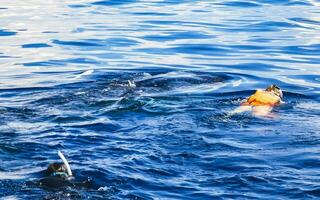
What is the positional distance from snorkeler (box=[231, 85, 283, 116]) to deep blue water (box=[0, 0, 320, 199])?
0.18 m

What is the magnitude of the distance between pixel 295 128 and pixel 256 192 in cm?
257

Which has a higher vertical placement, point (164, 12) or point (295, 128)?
point (164, 12)

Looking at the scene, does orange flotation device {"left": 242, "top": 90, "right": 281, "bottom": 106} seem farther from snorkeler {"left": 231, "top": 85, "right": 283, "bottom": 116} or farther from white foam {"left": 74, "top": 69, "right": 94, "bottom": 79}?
white foam {"left": 74, "top": 69, "right": 94, "bottom": 79}

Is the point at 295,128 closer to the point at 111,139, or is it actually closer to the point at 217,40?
the point at 111,139

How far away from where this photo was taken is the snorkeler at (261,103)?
980 cm

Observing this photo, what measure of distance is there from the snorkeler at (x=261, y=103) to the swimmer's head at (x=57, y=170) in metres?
3.57

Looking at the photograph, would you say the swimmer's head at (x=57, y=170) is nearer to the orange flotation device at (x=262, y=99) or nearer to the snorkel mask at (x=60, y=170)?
the snorkel mask at (x=60, y=170)

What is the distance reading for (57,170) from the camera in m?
6.68

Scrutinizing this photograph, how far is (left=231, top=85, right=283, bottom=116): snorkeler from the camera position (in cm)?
980

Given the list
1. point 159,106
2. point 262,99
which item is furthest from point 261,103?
point 159,106

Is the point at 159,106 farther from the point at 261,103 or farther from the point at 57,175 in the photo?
the point at 57,175

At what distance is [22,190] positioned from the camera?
21.0 feet

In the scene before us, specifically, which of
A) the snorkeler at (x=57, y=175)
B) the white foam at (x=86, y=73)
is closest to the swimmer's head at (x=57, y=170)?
the snorkeler at (x=57, y=175)

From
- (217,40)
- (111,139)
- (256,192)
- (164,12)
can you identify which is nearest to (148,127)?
(111,139)
